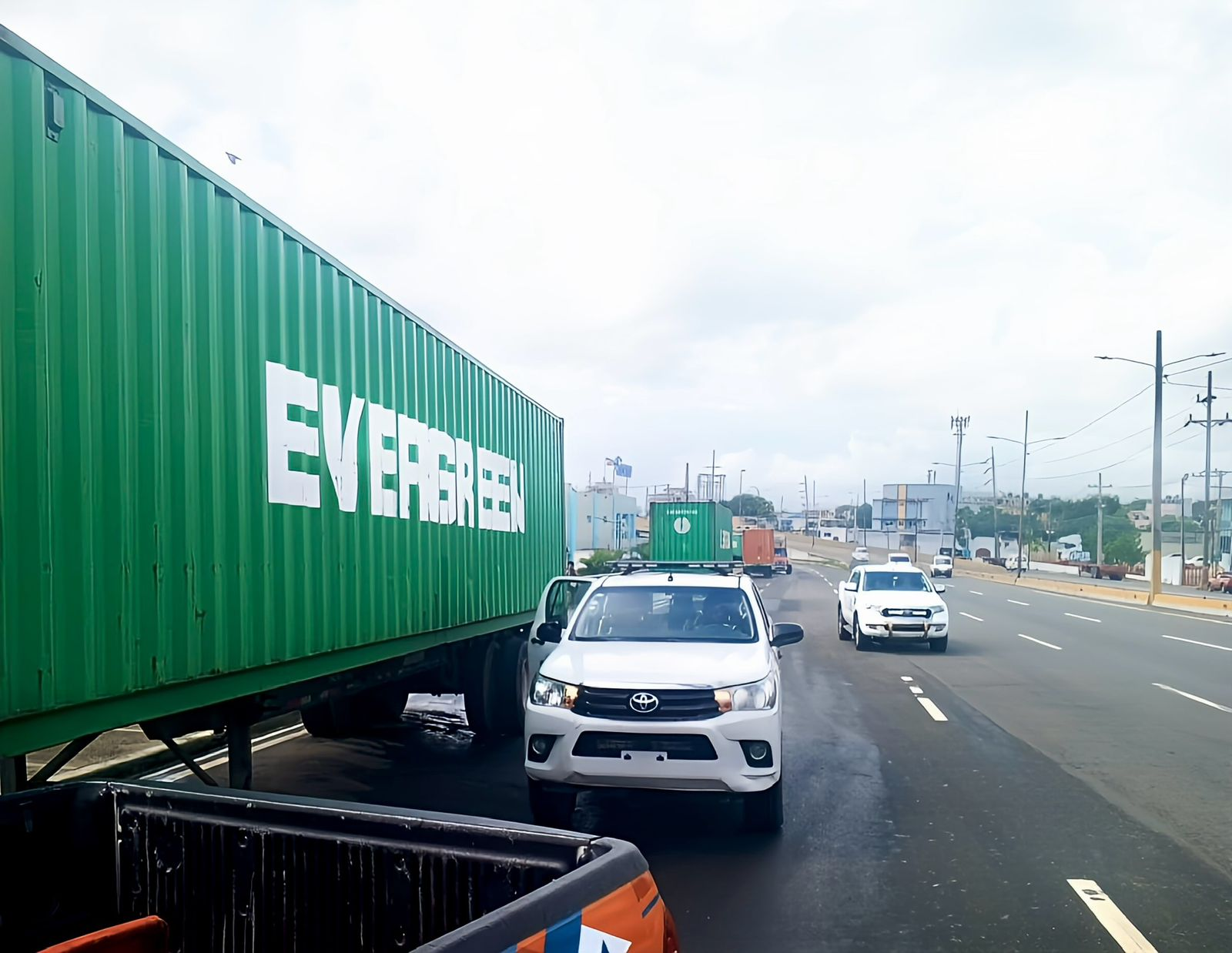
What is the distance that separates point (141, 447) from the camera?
15.2 feet

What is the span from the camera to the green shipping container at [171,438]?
13.0 feet

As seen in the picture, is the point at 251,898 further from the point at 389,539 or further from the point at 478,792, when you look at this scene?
the point at 478,792

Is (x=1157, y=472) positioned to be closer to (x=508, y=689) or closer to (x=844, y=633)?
(x=844, y=633)

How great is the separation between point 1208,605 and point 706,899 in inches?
1305

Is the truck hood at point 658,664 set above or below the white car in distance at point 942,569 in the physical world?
above

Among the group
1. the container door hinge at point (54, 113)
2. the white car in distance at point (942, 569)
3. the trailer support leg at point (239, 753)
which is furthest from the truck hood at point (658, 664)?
the white car in distance at point (942, 569)

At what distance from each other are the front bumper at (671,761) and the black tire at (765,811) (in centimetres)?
18

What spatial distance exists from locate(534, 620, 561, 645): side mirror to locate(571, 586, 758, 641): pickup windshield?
0.42 meters

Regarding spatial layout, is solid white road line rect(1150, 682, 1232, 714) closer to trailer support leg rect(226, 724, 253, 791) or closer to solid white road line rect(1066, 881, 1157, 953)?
solid white road line rect(1066, 881, 1157, 953)

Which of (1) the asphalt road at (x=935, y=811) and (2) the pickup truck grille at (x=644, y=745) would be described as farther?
(2) the pickup truck grille at (x=644, y=745)

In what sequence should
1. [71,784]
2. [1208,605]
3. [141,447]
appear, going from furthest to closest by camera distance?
1. [1208,605]
2. [141,447]
3. [71,784]

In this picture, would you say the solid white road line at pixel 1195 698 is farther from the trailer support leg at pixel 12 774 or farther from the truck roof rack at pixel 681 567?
the trailer support leg at pixel 12 774

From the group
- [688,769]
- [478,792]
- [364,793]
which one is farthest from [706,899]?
[364,793]

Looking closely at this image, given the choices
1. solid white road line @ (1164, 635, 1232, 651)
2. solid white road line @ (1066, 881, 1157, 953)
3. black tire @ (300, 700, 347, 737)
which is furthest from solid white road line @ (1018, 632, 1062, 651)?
solid white road line @ (1066, 881, 1157, 953)
